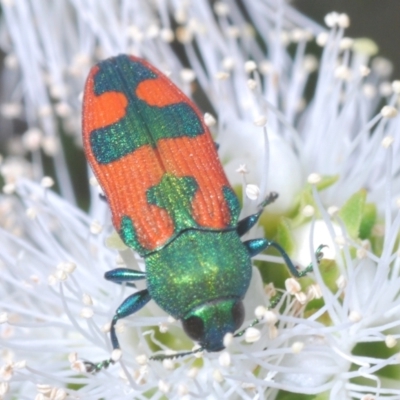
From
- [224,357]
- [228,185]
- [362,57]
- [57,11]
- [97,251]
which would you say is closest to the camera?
[224,357]

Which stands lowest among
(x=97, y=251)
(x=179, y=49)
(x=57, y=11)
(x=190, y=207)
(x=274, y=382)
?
(x=274, y=382)

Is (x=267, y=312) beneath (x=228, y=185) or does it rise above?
beneath

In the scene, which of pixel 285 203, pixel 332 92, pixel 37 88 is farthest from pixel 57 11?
pixel 285 203

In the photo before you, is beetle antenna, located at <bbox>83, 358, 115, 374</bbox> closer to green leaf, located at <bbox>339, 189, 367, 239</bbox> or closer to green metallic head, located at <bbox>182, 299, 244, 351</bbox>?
green metallic head, located at <bbox>182, 299, 244, 351</bbox>

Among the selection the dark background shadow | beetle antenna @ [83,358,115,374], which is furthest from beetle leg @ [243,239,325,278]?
the dark background shadow

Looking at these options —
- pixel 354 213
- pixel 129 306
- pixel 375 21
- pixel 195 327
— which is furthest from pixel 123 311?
pixel 375 21

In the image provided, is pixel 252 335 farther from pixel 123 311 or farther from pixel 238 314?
pixel 123 311

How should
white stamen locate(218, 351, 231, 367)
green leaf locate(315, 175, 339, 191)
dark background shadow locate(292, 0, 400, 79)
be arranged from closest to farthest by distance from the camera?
white stamen locate(218, 351, 231, 367) → green leaf locate(315, 175, 339, 191) → dark background shadow locate(292, 0, 400, 79)

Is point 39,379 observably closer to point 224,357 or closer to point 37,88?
point 224,357
